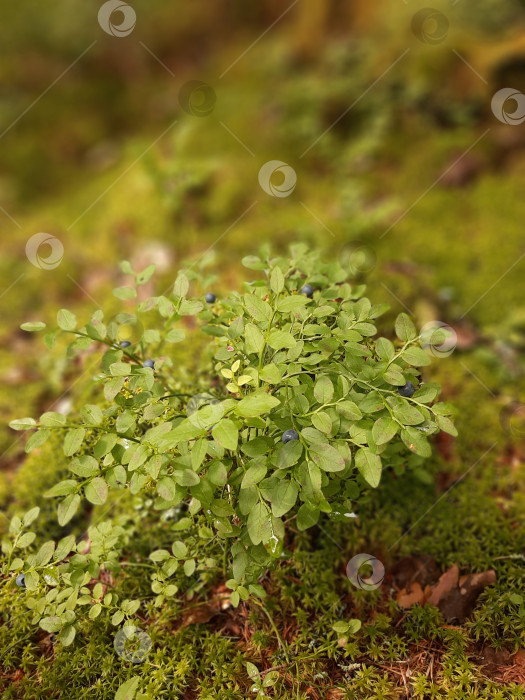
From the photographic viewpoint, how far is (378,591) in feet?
6.53

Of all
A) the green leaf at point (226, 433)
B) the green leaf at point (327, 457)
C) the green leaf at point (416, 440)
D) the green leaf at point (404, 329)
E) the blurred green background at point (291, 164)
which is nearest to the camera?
the green leaf at point (226, 433)

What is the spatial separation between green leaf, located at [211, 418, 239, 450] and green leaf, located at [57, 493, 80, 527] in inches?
23.8

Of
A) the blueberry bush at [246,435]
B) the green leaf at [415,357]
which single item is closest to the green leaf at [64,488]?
the blueberry bush at [246,435]

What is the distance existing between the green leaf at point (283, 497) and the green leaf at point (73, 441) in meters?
0.67

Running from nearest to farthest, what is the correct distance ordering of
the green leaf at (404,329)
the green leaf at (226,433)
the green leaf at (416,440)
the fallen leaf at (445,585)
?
the green leaf at (226,433) < the green leaf at (416,440) < the green leaf at (404,329) < the fallen leaf at (445,585)

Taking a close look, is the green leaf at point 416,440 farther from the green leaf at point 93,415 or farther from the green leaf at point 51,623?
the green leaf at point 51,623

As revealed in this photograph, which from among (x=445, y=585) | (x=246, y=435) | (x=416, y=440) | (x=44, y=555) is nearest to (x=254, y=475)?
(x=246, y=435)

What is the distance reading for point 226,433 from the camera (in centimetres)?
130

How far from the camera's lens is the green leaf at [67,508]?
1.54 m

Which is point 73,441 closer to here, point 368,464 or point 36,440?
point 36,440

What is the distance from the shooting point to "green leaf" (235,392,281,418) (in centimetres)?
133

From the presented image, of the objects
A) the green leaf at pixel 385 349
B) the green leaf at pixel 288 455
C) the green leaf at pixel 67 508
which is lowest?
the green leaf at pixel 67 508

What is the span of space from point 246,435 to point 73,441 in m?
0.57

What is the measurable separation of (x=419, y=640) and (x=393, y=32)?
5821mm
